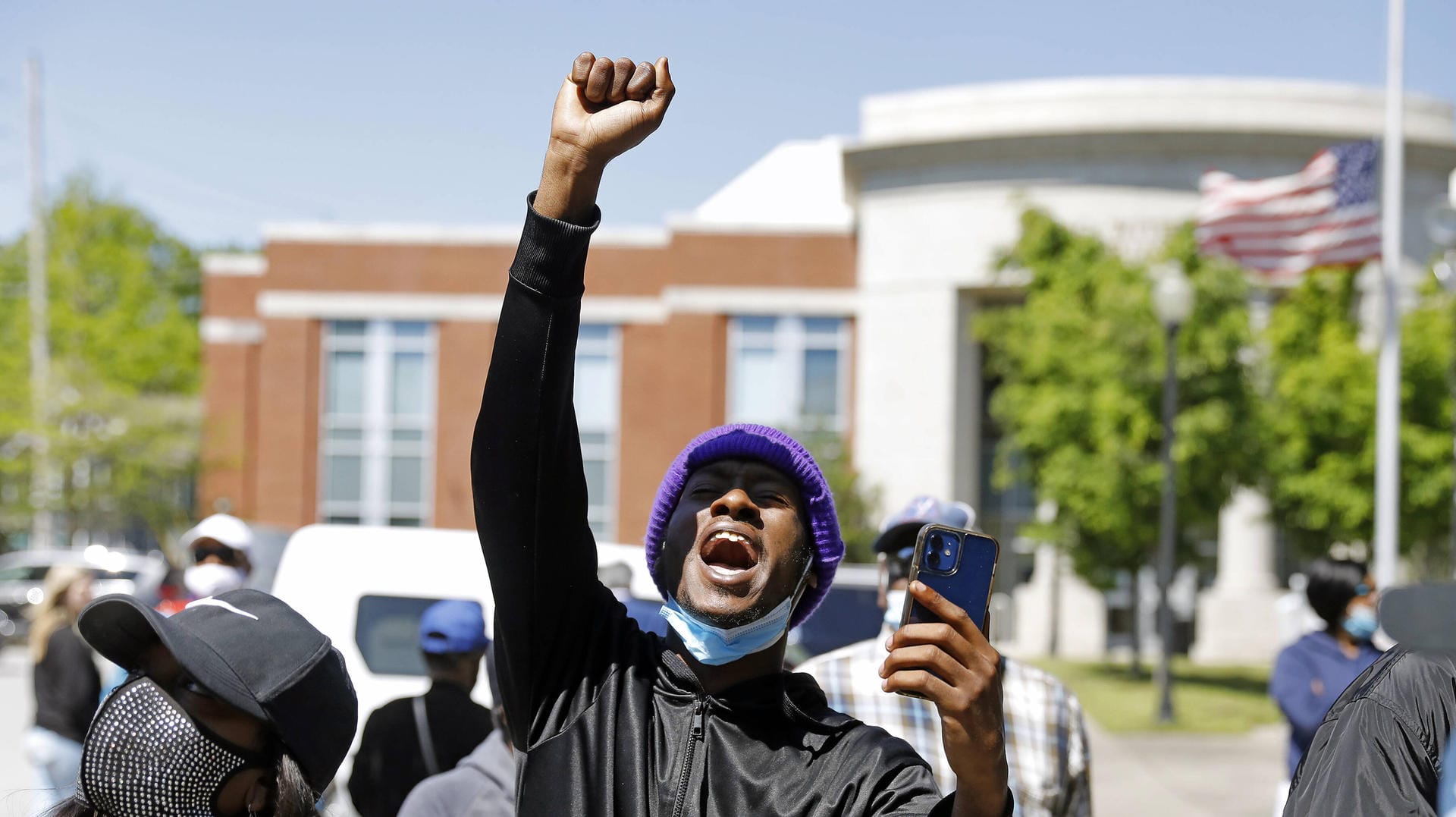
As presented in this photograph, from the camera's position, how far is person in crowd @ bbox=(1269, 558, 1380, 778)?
20.8 feet

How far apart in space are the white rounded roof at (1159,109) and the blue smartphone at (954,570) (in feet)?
106

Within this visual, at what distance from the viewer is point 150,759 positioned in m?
1.76

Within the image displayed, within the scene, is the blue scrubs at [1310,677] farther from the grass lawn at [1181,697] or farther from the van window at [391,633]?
the grass lawn at [1181,697]

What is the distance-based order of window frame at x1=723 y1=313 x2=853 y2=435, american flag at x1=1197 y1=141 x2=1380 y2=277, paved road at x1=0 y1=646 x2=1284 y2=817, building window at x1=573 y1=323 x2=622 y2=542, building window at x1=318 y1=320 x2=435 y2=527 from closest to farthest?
paved road at x1=0 y1=646 x2=1284 y2=817 → american flag at x1=1197 y1=141 x2=1380 y2=277 → window frame at x1=723 y1=313 x2=853 y2=435 → building window at x1=573 y1=323 x2=622 y2=542 → building window at x1=318 y1=320 x2=435 y2=527

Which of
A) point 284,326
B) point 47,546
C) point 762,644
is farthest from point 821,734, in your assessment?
point 47,546

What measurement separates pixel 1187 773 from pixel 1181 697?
803 centimetres

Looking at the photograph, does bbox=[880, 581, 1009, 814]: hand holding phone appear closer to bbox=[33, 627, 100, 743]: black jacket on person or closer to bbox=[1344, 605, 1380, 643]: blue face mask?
bbox=[1344, 605, 1380, 643]: blue face mask

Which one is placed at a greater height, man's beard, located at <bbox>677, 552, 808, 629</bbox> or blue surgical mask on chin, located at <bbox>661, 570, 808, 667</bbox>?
Answer: man's beard, located at <bbox>677, 552, 808, 629</bbox>

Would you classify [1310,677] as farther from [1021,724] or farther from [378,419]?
[378,419]

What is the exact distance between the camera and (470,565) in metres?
6.77

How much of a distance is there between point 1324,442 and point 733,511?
84.1 ft

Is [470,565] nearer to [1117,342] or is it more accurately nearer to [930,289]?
[1117,342]

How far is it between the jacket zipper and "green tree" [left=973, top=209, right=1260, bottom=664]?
2074 cm

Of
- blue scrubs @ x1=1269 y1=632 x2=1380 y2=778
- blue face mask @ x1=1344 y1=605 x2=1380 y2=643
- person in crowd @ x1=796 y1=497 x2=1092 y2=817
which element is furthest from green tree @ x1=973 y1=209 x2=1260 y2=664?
person in crowd @ x1=796 y1=497 x2=1092 y2=817
